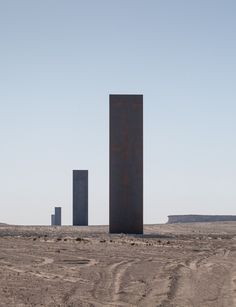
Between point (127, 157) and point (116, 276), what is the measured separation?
17349 millimetres

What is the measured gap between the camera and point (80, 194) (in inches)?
1592

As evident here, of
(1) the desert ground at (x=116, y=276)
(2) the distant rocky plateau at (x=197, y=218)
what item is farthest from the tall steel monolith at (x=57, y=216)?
(1) the desert ground at (x=116, y=276)

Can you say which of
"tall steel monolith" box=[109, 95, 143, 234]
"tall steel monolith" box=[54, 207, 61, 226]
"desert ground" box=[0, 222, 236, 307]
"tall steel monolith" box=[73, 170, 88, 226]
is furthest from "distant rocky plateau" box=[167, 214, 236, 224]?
"desert ground" box=[0, 222, 236, 307]

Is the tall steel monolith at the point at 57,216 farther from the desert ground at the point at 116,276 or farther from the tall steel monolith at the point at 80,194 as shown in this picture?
the desert ground at the point at 116,276

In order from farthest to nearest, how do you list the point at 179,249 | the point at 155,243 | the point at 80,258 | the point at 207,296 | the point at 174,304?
1. the point at 155,243
2. the point at 179,249
3. the point at 80,258
4. the point at 207,296
5. the point at 174,304

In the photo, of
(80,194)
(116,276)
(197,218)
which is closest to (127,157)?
(80,194)

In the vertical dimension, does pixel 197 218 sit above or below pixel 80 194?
below

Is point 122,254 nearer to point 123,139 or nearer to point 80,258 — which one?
point 80,258

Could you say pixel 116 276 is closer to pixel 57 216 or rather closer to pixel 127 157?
pixel 127 157

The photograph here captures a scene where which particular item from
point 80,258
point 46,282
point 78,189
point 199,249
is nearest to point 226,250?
point 199,249

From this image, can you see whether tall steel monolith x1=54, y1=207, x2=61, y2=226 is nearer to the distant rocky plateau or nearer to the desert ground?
the distant rocky plateau

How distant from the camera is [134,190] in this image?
2912 cm

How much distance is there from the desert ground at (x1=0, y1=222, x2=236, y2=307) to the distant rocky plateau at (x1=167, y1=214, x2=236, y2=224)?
38.1 m

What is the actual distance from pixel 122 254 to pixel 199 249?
3477mm
